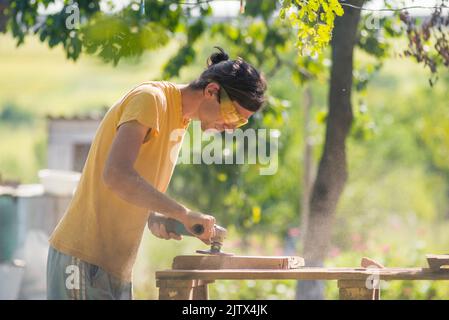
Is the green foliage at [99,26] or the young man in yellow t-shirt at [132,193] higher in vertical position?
the green foliage at [99,26]

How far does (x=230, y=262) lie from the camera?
12.6 feet

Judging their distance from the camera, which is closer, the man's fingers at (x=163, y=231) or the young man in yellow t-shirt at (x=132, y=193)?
the young man in yellow t-shirt at (x=132, y=193)

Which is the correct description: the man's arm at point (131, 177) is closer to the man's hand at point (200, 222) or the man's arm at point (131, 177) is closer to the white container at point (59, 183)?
the man's hand at point (200, 222)

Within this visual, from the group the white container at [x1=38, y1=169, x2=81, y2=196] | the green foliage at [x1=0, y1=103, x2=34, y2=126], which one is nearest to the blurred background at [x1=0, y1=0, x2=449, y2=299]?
the white container at [x1=38, y1=169, x2=81, y2=196]

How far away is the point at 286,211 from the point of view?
16422mm

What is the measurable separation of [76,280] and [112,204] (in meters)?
0.31

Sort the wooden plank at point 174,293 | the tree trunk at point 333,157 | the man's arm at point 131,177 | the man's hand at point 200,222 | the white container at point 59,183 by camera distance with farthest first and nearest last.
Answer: the white container at point 59,183 → the tree trunk at point 333,157 → the wooden plank at point 174,293 → the man's hand at point 200,222 → the man's arm at point 131,177

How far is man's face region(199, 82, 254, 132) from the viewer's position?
11.4 feet

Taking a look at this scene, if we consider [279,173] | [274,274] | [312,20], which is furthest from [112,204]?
[279,173]

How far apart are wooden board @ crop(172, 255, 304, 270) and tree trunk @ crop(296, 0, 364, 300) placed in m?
2.21

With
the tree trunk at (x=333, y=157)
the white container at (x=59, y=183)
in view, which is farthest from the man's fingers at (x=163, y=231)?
the white container at (x=59, y=183)

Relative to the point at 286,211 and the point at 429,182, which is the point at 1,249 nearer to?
the point at 286,211

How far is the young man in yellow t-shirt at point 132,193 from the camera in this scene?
126 inches
